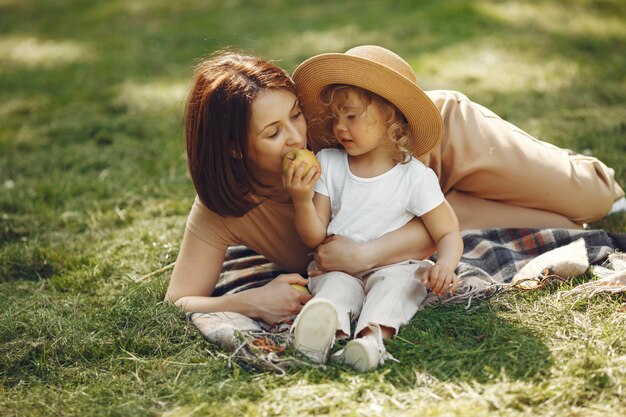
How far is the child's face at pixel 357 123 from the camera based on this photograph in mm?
3080

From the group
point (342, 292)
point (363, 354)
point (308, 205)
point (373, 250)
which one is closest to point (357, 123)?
point (308, 205)

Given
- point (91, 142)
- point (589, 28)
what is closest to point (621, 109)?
point (589, 28)

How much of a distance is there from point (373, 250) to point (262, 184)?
2.02 ft

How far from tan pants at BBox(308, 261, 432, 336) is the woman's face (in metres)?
0.57

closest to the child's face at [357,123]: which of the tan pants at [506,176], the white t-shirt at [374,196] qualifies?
the white t-shirt at [374,196]

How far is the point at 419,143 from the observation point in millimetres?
3213

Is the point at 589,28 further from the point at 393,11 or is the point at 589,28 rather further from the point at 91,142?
the point at 91,142

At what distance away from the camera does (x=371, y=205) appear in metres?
3.19

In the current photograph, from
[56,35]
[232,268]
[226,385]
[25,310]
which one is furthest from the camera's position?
[56,35]

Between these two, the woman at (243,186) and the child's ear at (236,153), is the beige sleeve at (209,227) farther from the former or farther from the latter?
the child's ear at (236,153)

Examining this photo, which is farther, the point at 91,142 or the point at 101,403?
the point at 91,142

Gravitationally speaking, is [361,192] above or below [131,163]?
above

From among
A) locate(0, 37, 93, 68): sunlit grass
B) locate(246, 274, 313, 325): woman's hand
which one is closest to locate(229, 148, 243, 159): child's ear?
locate(246, 274, 313, 325): woman's hand

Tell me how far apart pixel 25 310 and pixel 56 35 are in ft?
29.2
